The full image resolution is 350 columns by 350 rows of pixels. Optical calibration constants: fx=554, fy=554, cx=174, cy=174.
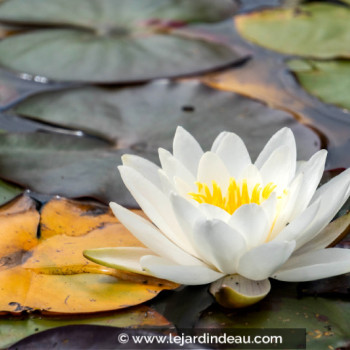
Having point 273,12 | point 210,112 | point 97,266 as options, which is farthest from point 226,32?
point 97,266

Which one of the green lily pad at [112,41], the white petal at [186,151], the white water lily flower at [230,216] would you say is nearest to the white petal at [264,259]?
the white water lily flower at [230,216]

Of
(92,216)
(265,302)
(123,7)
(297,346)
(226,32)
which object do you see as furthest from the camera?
(123,7)

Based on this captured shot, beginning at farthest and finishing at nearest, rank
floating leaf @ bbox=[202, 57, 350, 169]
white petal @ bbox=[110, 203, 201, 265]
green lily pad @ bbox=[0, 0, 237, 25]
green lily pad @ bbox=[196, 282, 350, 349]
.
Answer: green lily pad @ bbox=[0, 0, 237, 25] < floating leaf @ bbox=[202, 57, 350, 169] < white petal @ bbox=[110, 203, 201, 265] < green lily pad @ bbox=[196, 282, 350, 349]

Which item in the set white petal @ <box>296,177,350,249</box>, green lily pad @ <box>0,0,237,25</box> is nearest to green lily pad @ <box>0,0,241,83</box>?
green lily pad @ <box>0,0,237,25</box>

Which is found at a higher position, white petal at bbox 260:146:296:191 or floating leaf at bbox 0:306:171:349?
white petal at bbox 260:146:296:191

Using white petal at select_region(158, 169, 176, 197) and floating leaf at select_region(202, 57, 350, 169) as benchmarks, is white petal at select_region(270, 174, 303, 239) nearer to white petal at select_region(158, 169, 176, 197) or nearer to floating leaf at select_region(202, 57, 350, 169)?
white petal at select_region(158, 169, 176, 197)

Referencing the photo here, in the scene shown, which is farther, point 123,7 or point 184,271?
point 123,7

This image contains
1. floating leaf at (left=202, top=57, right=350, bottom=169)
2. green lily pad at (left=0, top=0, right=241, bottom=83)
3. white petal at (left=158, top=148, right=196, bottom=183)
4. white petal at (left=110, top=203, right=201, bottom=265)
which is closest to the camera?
white petal at (left=110, top=203, right=201, bottom=265)

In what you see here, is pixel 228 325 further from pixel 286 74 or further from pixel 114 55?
pixel 114 55
